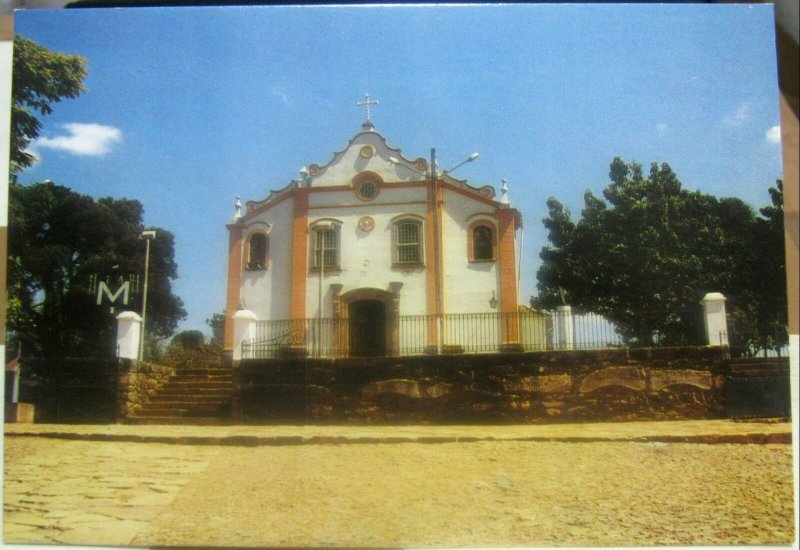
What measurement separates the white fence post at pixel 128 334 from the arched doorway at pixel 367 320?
1.30m

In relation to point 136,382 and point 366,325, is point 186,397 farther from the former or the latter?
point 366,325

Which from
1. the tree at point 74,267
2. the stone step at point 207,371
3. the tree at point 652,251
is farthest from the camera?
the stone step at point 207,371

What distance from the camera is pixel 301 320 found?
402cm

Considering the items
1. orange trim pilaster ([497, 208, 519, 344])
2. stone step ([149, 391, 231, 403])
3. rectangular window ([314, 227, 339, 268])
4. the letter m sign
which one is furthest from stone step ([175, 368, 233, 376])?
orange trim pilaster ([497, 208, 519, 344])

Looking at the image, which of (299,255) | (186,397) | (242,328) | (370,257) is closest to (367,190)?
(370,257)

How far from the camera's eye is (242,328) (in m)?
3.99

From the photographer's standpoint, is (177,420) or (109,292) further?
(177,420)

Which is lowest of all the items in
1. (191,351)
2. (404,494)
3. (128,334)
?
(404,494)

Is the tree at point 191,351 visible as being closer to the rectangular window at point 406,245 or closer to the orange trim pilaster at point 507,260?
the rectangular window at point 406,245

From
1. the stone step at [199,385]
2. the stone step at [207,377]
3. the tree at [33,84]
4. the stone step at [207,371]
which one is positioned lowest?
the stone step at [199,385]

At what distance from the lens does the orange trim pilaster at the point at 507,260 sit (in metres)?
3.93

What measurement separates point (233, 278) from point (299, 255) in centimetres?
47

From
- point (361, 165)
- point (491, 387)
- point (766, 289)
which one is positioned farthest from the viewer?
point (491, 387)

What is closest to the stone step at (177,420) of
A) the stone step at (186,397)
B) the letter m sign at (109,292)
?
the stone step at (186,397)
